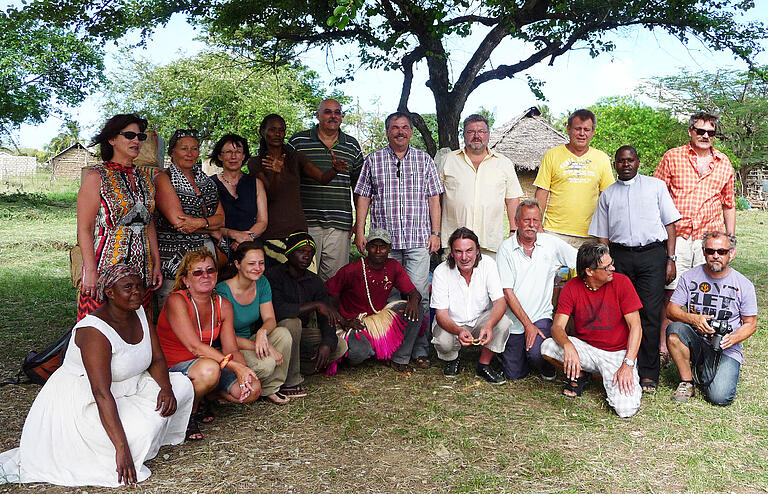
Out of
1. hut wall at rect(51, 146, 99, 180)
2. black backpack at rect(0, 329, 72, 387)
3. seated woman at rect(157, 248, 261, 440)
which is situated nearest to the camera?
seated woman at rect(157, 248, 261, 440)

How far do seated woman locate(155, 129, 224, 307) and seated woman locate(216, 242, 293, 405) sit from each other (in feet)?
1.26

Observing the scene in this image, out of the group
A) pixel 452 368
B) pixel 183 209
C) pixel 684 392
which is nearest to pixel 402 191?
pixel 452 368

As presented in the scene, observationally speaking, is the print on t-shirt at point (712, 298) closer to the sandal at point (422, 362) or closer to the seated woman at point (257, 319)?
the sandal at point (422, 362)

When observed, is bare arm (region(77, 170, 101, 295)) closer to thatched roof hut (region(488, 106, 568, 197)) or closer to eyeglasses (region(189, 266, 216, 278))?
eyeglasses (region(189, 266, 216, 278))

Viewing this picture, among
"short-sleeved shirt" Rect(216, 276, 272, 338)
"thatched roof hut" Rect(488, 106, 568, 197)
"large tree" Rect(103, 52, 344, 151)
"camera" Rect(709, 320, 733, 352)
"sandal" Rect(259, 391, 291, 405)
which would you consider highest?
"large tree" Rect(103, 52, 344, 151)

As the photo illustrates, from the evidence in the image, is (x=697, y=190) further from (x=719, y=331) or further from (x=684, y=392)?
(x=684, y=392)

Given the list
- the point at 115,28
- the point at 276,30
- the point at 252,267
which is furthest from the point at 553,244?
the point at 115,28

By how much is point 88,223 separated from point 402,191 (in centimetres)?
271

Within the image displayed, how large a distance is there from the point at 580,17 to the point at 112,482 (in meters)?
7.36

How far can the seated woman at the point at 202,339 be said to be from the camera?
4113 millimetres

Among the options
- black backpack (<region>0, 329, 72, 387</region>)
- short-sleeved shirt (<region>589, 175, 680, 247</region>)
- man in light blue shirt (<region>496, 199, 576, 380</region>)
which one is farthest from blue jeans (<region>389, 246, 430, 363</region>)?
black backpack (<region>0, 329, 72, 387</region>)

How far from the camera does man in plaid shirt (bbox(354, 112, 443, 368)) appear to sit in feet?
19.0

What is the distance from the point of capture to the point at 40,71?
16.8m

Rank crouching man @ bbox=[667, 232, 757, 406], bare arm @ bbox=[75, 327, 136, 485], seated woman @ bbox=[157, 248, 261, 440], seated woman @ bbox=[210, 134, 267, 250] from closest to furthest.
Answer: bare arm @ bbox=[75, 327, 136, 485] < seated woman @ bbox=[157, 248, 261, 440] < crouching man @ bbox=[667, 232, 757, 406] < seated woman @ bbox=[210, 134, 267, 250]
